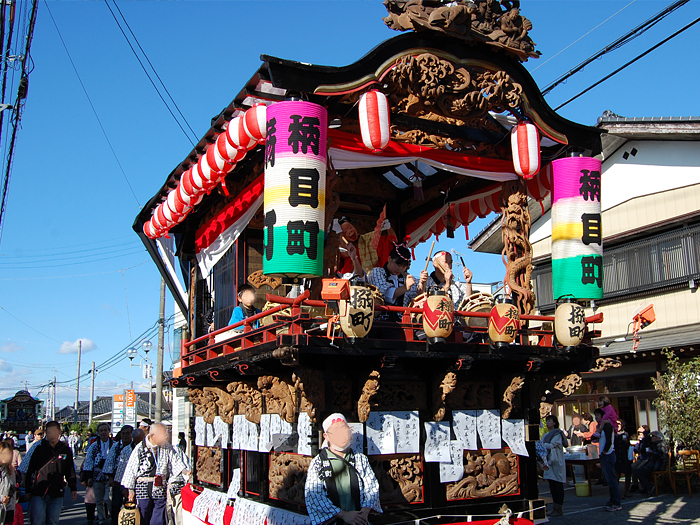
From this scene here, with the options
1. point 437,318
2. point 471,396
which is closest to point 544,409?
point 471,396

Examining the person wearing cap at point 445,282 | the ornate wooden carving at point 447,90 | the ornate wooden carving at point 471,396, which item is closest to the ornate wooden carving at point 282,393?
the ornate wooden carving at point 471,396

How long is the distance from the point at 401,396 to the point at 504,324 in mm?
1591

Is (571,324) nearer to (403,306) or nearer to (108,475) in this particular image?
(403,306)

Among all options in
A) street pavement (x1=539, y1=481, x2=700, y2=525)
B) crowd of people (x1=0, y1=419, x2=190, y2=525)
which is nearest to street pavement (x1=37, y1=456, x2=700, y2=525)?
street pavement (x1=539, y1=481, x2=700, y2=525)

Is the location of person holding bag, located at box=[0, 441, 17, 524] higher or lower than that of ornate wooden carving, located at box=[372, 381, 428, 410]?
lower

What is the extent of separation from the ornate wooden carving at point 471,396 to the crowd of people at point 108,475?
138 inches

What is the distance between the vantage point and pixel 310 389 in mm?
7219

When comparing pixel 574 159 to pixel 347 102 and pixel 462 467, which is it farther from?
pixel 462 467

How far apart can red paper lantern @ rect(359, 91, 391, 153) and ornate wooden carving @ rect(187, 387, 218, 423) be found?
5.39 meters

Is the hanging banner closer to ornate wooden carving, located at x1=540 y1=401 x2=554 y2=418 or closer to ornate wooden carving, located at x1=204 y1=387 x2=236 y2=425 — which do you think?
ornate wooden carving, located at x1=204 y1=387 x2=236 y2=425

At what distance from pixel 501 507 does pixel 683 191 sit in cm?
1188

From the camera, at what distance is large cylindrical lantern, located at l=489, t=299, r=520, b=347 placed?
783 centimetres

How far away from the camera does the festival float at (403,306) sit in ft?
23.7

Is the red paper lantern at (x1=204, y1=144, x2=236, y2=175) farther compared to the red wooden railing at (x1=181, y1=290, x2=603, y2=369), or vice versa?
the red paper lantern at (x1=204, y1=144, x2=236, y2=175)
